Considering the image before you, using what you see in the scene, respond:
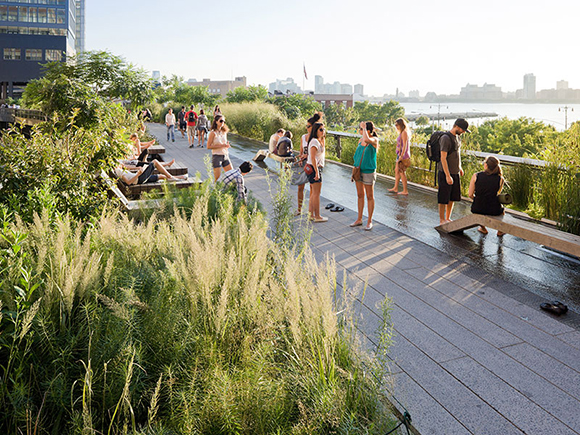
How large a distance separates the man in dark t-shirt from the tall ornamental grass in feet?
16.8

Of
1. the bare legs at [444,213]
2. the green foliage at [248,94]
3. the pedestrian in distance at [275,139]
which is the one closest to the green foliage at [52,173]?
the bare legs at [444,213]

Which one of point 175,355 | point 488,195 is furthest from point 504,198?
point 175,355

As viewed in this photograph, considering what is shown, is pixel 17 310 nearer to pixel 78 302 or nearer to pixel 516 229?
pixel 78 302

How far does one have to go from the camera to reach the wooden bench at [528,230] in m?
5.94

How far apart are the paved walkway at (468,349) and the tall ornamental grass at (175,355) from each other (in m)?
0.59

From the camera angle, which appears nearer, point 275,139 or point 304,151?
point 304,151

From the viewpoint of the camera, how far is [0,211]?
13.5 ft

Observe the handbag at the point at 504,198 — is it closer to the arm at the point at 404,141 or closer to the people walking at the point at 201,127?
the arm at the point at 404,141

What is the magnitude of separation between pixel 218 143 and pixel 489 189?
19.0 feet

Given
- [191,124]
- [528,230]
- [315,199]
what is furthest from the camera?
[191,124]

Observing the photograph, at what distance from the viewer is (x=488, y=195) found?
286 inches

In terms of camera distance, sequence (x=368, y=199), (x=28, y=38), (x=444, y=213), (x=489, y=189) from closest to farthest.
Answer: (x=489, y=189) → (x=368, y=199) → (x=444, y=213) → (x=28, y=38)

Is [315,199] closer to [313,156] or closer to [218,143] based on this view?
[313,156]

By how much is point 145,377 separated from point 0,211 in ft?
7.21
